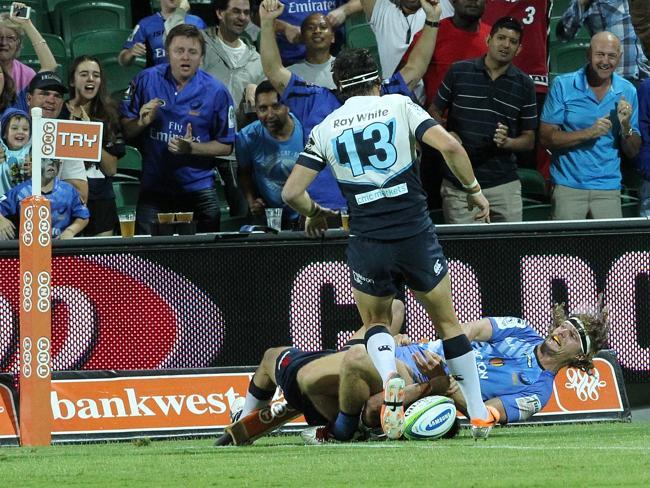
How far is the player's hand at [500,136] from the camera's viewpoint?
11008 mm

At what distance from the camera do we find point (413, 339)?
10023 millimetres

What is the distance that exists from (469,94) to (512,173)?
77 centimetres

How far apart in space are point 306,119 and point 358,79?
347 centimetres

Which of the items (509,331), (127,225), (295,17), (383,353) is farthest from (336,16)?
(383,353)

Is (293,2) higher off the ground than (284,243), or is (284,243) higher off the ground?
(293,2)

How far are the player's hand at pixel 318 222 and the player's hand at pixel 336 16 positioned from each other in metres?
3.36

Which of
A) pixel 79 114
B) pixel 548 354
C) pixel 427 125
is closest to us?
pixel 427 125

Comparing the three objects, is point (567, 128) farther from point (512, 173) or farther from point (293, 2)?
point (293, 2)

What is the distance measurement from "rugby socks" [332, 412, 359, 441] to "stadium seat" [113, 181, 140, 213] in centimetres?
506

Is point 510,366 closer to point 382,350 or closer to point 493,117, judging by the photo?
point 382,350

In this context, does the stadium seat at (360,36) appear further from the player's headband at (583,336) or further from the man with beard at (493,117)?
the player's headband at (583,336)

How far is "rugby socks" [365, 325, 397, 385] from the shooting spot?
24.6 ft

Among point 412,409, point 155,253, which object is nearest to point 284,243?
point 155,253

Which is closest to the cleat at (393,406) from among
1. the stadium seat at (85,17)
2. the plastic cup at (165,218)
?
the plastic cup at (165,218)
